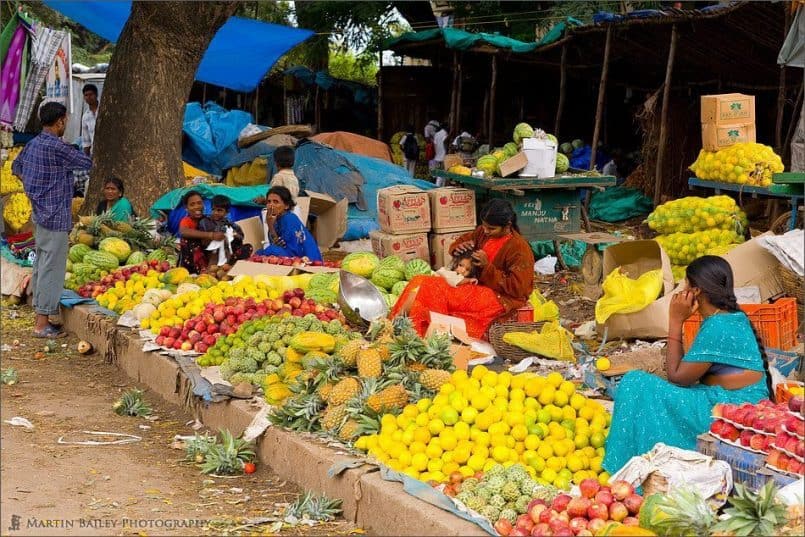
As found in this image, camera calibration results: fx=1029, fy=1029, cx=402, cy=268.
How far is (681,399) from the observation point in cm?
446

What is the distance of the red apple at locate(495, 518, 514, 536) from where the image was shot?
12.9 ft

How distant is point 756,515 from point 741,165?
6.03m

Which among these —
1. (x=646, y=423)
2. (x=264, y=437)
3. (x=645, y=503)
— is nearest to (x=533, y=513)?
(x=645, y=503)

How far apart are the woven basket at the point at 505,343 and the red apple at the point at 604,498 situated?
8.81 feet

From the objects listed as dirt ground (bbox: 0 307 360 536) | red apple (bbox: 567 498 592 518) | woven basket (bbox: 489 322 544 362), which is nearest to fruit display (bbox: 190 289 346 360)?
dirt ground (bbox: 0 307 360 536)

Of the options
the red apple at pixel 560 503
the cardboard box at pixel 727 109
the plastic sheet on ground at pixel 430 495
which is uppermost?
the cardboard box at pixel 727 109

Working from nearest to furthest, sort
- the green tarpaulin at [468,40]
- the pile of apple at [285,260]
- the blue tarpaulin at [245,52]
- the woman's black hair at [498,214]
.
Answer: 1. the woman's black hair at [498,214]
2. the pile of apple at [285,260]
3. the green tarpaulin at [468,40]
4. the blue tarpaulin at [245,52]

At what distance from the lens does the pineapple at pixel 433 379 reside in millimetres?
5230

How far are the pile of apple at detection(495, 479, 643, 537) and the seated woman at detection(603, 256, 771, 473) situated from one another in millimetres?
481

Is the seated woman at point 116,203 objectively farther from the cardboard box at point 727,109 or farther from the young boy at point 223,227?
the cardboard box at point 727,109

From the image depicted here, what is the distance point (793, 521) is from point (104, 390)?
5.04m

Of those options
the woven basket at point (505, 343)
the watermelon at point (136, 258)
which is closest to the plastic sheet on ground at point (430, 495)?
the woven basket at point (505, 343)

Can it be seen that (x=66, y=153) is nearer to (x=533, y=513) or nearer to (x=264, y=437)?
(x=264, y=437)

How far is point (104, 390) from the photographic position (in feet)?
23.6
